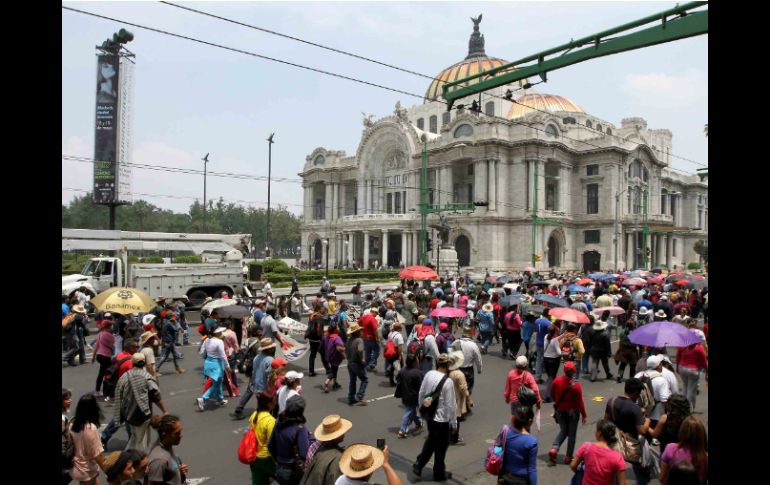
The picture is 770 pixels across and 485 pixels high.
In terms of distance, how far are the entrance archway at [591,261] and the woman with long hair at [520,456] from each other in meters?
55.9

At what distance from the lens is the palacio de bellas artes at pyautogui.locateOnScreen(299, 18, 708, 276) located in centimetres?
5322

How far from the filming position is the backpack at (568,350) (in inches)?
413

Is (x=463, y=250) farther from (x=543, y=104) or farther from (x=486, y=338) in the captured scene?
(x=486, y=338)

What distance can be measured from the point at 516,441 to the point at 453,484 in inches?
79.2

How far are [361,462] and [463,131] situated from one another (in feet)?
179

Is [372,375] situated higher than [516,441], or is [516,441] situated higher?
[516,441]

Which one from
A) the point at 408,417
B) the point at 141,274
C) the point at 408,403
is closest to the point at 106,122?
the point at 141,274

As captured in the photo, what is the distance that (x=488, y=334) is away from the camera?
14.8 meters

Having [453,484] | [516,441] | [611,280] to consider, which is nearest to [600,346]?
[453,484]

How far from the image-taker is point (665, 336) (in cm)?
882

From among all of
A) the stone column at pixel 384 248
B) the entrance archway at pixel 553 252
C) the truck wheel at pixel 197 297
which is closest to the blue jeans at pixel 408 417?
the truck wheel at pixel 197 297

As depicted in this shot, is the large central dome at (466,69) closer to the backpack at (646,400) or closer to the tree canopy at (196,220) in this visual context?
the tree canopy at (196,220)

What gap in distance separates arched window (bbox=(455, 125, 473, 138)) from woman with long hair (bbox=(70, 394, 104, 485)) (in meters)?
52.8
